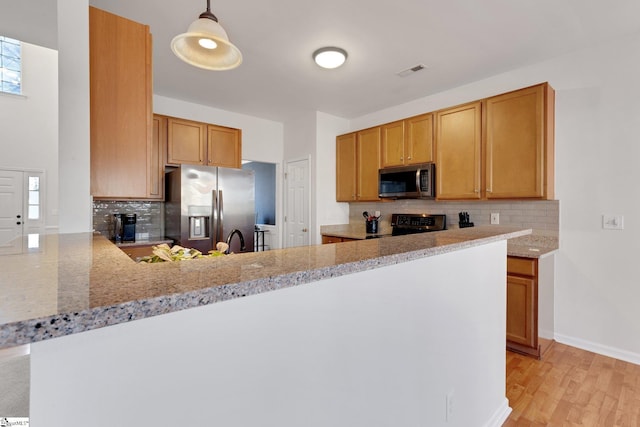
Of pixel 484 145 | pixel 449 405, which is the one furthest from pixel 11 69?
pixel 449 405

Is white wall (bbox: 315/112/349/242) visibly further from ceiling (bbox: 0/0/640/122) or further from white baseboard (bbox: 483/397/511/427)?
white baseboard (bbox: 483/397/511/427)

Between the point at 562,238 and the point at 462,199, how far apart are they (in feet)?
3.06

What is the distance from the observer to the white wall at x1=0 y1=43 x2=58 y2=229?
14.1 feet

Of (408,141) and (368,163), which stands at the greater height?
(408,141)

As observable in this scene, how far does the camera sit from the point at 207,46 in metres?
1.76

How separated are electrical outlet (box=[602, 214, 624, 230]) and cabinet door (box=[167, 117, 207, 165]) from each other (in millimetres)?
4234

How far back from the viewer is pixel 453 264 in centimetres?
131

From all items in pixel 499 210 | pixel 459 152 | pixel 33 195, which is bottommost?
pixel 499 210

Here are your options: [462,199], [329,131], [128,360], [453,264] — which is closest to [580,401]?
[453,264]

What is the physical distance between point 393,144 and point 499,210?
146 centimetres

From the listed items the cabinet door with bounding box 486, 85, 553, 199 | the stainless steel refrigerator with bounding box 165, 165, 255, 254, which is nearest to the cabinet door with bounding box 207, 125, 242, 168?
the stainless steel refrigerator with bounding box 165, 165, 255, 254

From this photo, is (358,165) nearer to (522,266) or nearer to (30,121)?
(522,266)

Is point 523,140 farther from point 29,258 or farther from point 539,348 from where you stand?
point 29,258

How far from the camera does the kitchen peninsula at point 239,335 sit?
427mm
